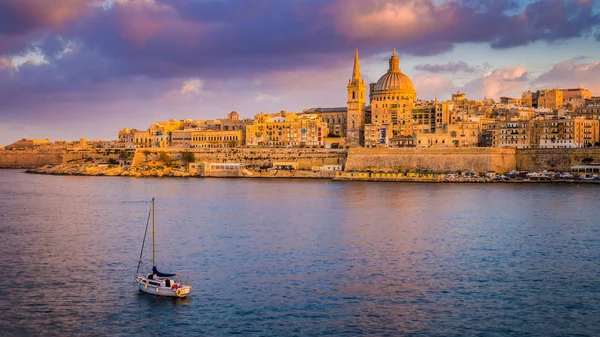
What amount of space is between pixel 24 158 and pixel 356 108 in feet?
164

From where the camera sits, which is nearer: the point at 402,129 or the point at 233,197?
the point at 233,197

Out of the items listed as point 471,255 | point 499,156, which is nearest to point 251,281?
point 471,255

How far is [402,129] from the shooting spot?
2827 inches

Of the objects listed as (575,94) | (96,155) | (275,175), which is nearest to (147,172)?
(275,175)

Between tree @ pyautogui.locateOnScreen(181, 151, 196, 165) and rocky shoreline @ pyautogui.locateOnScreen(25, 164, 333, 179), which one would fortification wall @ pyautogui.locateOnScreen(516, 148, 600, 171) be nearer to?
rocky shoreline @ pyautogui.locateOnScreen(25, 164, 333, 179)

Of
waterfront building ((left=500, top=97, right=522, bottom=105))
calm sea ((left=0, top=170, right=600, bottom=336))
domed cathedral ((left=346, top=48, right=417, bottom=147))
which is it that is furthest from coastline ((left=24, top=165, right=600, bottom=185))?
waterfront building ((left=500, top=97, right=522, bottom=105))

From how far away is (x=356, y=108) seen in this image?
78000 mm

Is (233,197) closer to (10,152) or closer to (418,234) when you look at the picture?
(418,234)

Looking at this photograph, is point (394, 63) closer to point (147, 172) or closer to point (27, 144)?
point (147, 172)

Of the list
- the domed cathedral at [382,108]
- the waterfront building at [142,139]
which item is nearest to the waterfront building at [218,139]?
the waterfront building at [142,139]

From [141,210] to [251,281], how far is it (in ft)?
56.1

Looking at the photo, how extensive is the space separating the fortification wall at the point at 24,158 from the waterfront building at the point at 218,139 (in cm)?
2302

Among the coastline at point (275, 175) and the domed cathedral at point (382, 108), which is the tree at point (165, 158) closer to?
the coastline at point (275, 175)

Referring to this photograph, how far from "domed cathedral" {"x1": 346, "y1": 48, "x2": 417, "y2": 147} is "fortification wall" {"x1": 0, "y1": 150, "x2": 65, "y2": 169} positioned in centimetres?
4200
